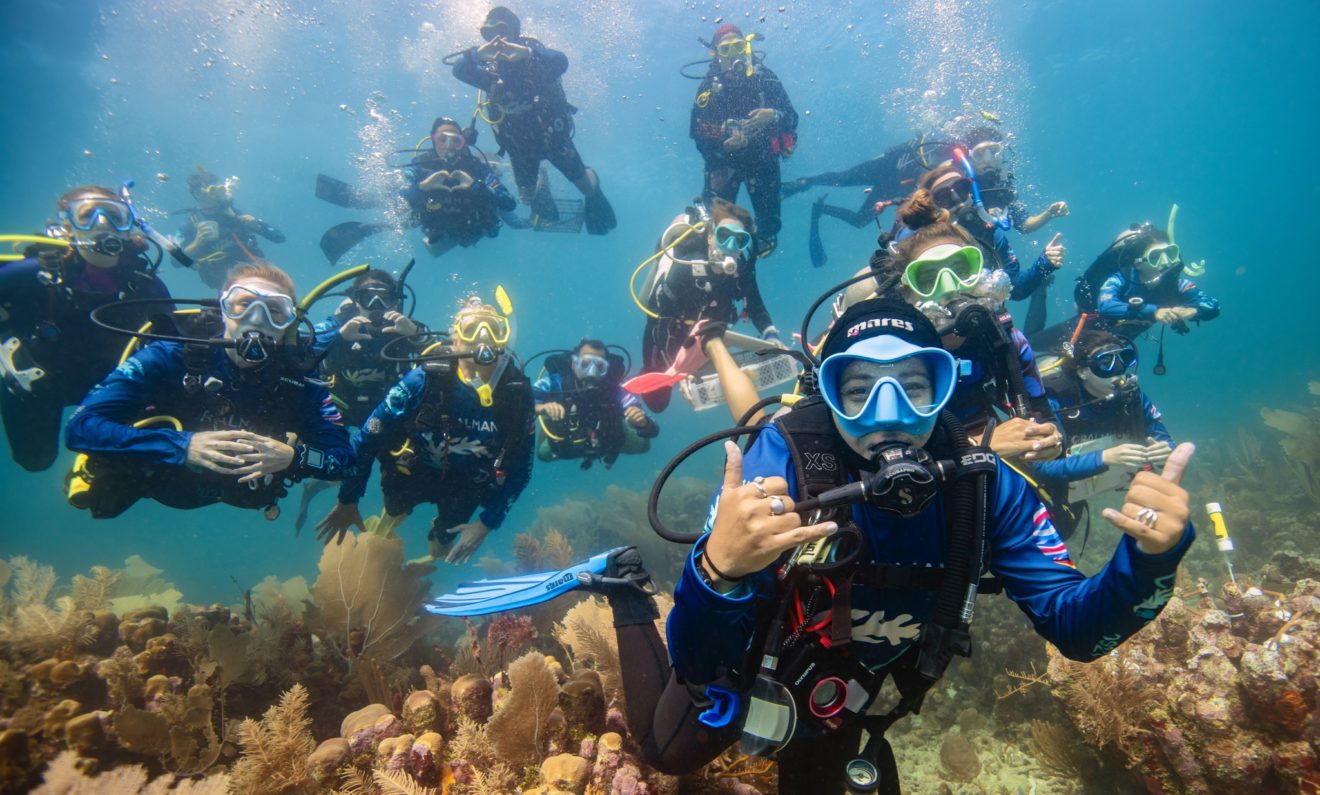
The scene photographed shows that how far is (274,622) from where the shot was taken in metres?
4.89

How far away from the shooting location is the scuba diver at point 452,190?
10234 millimetres

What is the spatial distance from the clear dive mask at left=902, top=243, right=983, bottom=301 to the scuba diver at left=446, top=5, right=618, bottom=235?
9.74 m

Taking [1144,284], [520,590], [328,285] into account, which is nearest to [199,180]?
[328,285]

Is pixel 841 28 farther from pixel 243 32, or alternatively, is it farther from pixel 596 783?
pixel 596 783

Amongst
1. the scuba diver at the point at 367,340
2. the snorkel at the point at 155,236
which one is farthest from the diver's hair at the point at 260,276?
the scuba diver at the point at 367,340

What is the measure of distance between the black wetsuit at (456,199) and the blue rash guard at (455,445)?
5775mm

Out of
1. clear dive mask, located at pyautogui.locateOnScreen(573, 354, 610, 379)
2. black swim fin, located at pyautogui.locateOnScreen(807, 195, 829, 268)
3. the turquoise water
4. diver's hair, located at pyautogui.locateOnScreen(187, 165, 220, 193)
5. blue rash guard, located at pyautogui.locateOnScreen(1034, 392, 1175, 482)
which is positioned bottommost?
blue rash guard, located at pyautogui.locateOnScreen(1034, 392, 1175, 482)

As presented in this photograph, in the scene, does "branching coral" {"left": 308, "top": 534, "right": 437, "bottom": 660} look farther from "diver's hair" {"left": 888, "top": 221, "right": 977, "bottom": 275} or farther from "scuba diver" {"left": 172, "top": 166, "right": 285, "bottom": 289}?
"scuba diver" {"left": 172, "top": 166, "right": 285, "bottom": 289}

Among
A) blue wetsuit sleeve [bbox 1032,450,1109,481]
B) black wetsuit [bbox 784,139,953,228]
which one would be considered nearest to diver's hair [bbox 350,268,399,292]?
blue wetsuit sleeve [bbox 1032,450,1109,481]

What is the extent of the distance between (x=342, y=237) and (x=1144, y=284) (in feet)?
54.8

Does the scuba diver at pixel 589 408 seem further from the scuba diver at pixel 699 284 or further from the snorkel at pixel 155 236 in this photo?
the snorkel at pixel 155 236

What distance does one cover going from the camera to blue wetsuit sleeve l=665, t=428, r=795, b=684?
1770 millimetres

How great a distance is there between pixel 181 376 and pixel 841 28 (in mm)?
31195

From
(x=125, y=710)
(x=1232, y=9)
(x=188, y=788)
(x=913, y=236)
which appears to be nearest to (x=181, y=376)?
(x=125, y=710)
